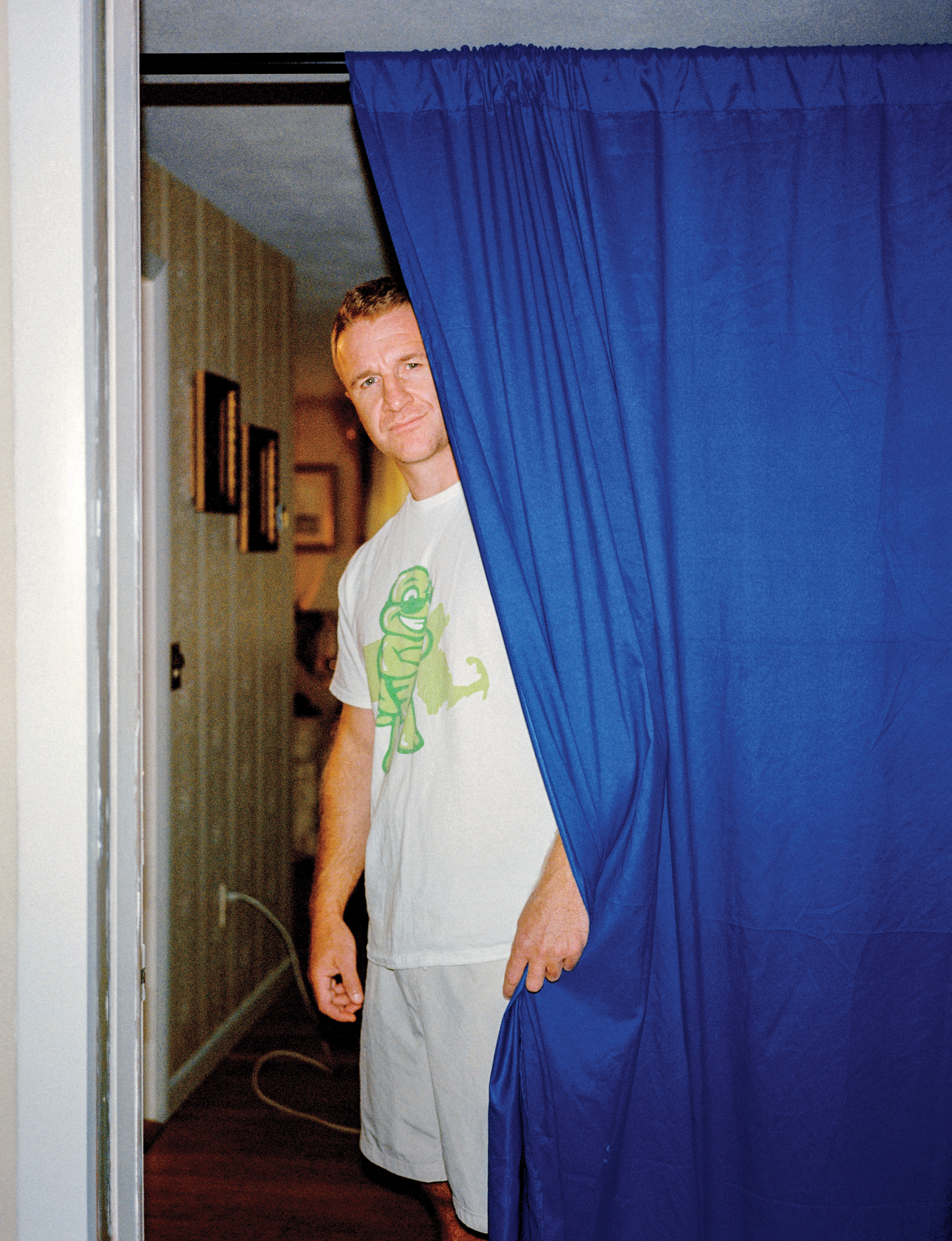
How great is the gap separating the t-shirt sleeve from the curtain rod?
701 millimetres

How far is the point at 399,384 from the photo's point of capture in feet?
4.27

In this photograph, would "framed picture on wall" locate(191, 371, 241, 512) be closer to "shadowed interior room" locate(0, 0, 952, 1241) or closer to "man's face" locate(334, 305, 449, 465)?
"shadowed interior room" locate(0, 0, 952, 1241)

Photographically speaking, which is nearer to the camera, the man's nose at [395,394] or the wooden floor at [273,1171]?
the man's nose at [395,394]

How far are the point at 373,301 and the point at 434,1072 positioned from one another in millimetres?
1140

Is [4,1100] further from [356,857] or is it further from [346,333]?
[346,333]

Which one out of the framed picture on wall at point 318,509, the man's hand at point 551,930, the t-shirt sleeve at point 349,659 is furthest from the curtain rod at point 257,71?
the framed picture on wall at point 318,509

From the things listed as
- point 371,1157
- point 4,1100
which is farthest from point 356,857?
point 4,1100

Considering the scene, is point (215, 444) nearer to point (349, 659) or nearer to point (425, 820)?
point (349, 659)

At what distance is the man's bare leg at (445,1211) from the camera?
4.27ft

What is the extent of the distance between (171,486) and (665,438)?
1444mm

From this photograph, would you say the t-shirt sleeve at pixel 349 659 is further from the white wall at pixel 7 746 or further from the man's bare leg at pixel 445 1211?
the man's bare leg at pixel 445 1211

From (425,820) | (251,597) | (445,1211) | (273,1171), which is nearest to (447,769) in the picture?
(425,820)

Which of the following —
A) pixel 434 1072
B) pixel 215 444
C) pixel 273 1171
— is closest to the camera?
pixel 434 1072

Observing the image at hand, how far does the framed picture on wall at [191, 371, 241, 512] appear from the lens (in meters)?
2.21
